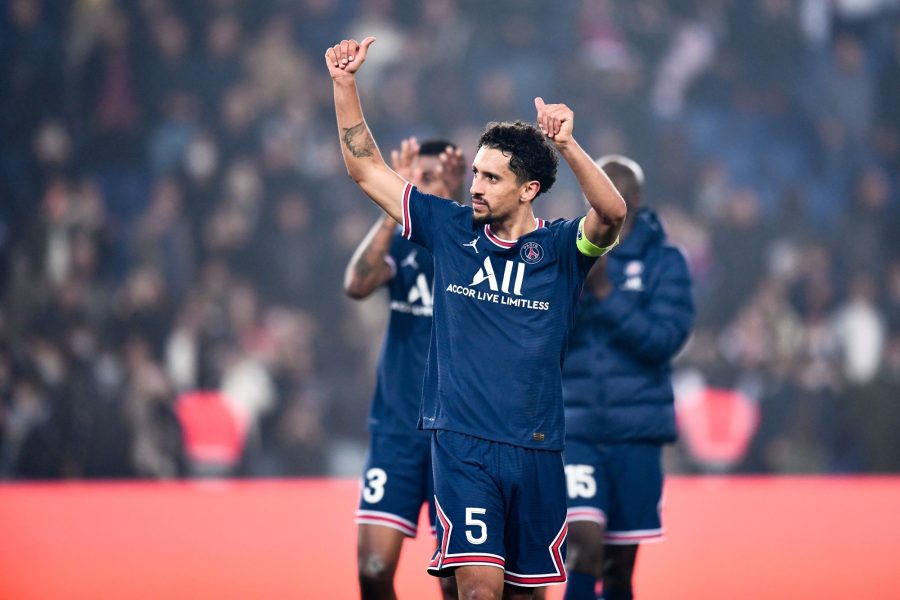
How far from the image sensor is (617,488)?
539 cm

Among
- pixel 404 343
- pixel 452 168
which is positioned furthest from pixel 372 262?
pixel 452 168

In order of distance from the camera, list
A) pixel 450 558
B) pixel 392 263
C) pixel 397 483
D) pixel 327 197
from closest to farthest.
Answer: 1. pixel 450 558
2. pixel 397 483
3. pixel 392 263
4. pixel 327 197

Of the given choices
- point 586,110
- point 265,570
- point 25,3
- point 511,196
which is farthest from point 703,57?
point 511,196

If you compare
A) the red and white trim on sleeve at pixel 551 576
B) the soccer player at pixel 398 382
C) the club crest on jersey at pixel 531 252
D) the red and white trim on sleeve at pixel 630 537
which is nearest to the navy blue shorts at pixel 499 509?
the red and white trim on sleeve at pixel 551 576

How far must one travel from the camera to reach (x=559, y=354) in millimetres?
4191

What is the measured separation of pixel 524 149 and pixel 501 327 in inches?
24.8

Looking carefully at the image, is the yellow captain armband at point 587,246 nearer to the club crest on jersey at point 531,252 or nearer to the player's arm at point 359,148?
the club crest on jersey at point 531,252

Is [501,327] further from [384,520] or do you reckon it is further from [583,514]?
[583,514]

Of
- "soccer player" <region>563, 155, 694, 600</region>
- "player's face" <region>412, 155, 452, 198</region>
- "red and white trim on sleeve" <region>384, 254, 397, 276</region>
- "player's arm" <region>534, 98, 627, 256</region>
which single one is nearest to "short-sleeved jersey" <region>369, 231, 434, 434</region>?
"red and white trim on sleeve" <region>384, 254, 397, 276</region>

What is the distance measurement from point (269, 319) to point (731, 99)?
5.75 meters

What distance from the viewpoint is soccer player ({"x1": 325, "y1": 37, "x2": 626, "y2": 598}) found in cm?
406

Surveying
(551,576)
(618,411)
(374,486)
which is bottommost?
(551,576)

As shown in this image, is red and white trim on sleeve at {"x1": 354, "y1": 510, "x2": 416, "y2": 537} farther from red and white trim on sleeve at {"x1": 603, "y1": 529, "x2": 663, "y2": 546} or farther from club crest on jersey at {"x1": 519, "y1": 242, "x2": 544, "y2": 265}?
club crest on jersey at {"x1": 519, "y1": 242, "x2": 544, "y2": 265}

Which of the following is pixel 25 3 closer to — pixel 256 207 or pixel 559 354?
pixel 256 207
